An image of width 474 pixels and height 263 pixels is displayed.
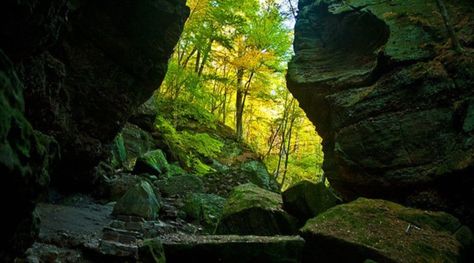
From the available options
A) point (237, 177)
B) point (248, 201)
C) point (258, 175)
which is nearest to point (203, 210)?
point (248, 201)

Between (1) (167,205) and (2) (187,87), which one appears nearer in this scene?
(1) (167,205)

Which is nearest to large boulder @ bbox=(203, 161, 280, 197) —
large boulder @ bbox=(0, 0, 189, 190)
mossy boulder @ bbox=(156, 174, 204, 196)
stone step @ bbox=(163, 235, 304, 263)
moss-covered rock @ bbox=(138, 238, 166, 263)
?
mossy boulder @ bbox=(156, 174, 204, 196)

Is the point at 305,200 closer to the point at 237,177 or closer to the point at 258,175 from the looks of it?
the point at 237,177

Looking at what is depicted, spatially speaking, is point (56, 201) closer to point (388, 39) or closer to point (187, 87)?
point (187, 87)

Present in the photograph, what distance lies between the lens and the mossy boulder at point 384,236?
6.05 m

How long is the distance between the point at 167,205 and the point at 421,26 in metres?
9.16

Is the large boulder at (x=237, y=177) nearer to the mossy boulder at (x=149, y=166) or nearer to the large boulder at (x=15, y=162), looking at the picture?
the mossy boulder at (x=149, y=166)

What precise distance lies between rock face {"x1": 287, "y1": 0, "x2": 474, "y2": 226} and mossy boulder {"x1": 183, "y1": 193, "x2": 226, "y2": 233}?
3728 mm

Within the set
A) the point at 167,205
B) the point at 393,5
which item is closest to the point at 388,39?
the point at 393,5

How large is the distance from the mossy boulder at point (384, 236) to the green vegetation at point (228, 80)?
9.68 metres

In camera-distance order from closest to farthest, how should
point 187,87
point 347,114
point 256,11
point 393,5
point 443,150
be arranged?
point 443,150 < point 347,114 < point 393,5 < point 187,87 < point 256,11

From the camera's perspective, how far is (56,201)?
9008mm

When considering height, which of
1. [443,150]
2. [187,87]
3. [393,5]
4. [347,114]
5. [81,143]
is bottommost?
[81,143]

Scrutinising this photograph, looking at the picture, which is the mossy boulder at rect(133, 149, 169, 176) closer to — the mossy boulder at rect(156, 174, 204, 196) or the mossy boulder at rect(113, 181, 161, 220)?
the mossy boulder at rect(156, 174, 204, 196)
